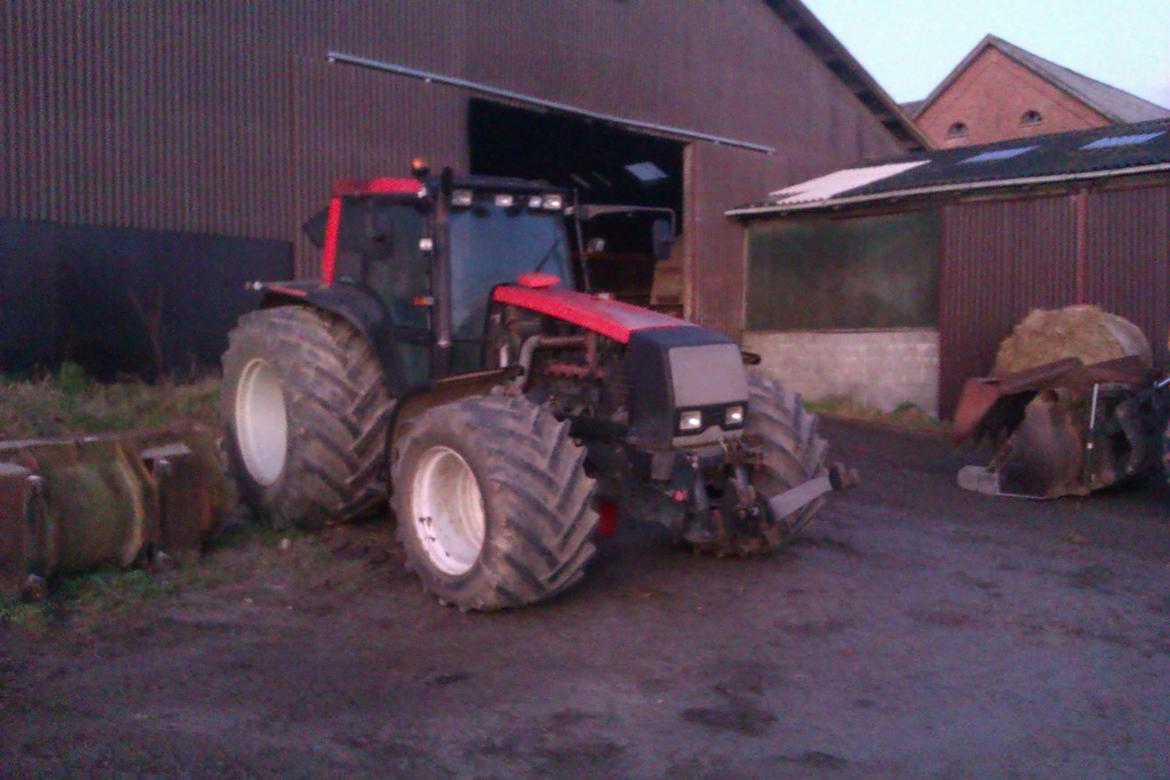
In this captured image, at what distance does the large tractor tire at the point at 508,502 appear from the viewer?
558 cm

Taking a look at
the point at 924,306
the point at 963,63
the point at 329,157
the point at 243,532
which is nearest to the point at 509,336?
the point at 243,532

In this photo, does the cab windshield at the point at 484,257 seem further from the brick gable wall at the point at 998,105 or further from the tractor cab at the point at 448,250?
the brick gable wall at the point at 998,105

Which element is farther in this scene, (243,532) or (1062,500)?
(1062,500)

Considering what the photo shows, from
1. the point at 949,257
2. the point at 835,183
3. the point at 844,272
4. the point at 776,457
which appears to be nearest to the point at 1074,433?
the point at 776,457

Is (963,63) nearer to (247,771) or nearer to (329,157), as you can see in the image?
(329,157)

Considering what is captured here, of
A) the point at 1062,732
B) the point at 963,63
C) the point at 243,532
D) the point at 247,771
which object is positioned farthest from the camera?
the point at 963,63

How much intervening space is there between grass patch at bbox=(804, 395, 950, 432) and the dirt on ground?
26.9 ft

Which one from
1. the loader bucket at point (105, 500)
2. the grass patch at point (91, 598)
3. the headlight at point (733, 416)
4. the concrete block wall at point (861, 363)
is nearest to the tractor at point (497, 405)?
the headlight at point (733, 416)

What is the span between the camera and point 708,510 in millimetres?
6195

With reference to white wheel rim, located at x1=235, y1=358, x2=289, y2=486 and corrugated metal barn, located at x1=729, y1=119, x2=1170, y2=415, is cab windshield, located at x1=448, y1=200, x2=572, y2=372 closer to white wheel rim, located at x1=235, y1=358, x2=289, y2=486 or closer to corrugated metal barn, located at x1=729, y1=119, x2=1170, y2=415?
white wheel rim, located at x1=235, y1=358, x2=289, y2=486

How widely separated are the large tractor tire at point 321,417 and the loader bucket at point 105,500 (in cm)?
52

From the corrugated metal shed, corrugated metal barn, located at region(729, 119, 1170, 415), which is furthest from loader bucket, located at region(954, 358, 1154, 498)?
the corrugated metal shed

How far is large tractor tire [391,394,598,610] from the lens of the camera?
5.58 meters

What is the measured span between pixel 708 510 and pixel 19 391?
728 centimetres
